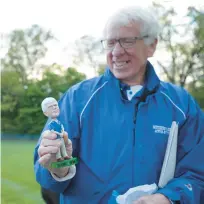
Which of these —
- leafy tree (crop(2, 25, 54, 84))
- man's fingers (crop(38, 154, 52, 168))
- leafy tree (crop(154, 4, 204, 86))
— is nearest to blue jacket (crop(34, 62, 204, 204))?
man's fingers (crop(38, 154, 52, 168))

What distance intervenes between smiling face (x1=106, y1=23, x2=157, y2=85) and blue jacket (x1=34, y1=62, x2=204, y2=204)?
47 mm

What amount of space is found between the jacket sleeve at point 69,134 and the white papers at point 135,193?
0.61 ft

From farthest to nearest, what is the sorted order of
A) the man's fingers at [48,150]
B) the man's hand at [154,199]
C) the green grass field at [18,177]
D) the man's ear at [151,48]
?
the green grass field at [18,177] < the man's ear at [151,48] < the man's hand at [154,199] < the man's fingers at [48,150]

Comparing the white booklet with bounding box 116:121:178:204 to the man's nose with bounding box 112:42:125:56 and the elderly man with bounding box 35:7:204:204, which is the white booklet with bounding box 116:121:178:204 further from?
the man's nose with bounding box 112:42:125:56

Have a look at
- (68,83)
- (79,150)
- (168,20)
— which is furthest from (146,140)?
(168,20)

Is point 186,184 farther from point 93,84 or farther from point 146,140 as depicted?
point 93,84

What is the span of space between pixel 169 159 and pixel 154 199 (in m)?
0.14

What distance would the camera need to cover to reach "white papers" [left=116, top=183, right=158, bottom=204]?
100 cm

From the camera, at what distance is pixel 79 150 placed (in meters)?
1.11

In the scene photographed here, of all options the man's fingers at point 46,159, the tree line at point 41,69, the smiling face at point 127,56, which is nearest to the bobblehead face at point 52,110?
the man's fingers at point 46,159

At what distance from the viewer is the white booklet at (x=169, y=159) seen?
3.51ft

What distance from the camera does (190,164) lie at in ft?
3.65

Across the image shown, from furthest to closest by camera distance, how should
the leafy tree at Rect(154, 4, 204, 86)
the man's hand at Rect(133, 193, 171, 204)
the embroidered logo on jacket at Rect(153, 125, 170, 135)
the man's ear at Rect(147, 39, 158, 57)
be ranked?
the leafy tree at Rect(154, 4, 204, 86) → the man's ear at Rect(147, 39, 158, 57) → the embroidered logo on jacket at Rect(153, 125, 170, 135) → the man's hand at Rect(133, 193, 171, 204)

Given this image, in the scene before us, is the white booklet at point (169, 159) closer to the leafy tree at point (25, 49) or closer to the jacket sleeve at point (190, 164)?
the jacket sleeve at point (190, 164)
